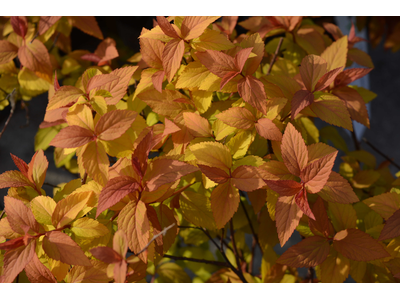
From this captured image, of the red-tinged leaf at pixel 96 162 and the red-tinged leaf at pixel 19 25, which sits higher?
the red-tinged leaf at pixel 19 25

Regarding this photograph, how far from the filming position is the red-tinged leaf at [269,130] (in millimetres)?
585

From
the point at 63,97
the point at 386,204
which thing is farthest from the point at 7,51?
the point at 386,204

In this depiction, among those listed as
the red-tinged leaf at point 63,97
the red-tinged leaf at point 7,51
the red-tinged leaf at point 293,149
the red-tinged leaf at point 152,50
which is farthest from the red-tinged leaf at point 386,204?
the red-tinged leaf at point 7,51

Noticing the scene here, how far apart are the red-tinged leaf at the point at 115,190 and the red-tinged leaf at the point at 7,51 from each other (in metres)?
0.64

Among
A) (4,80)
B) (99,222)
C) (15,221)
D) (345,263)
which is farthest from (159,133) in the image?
(4,80)

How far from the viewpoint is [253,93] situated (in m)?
0.60

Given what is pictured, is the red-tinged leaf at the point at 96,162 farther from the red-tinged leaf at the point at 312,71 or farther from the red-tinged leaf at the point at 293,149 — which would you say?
the red-tinged leaf at the point at 312,71

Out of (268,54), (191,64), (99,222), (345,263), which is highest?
(191,64)

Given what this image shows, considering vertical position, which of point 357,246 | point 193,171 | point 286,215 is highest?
point 193,171

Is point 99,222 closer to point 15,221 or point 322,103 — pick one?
point 15,221

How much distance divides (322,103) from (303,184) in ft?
0.64

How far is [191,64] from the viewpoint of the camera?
2.22 feet

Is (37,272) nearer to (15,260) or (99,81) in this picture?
(15,260)

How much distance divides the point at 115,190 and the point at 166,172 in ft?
0.32
